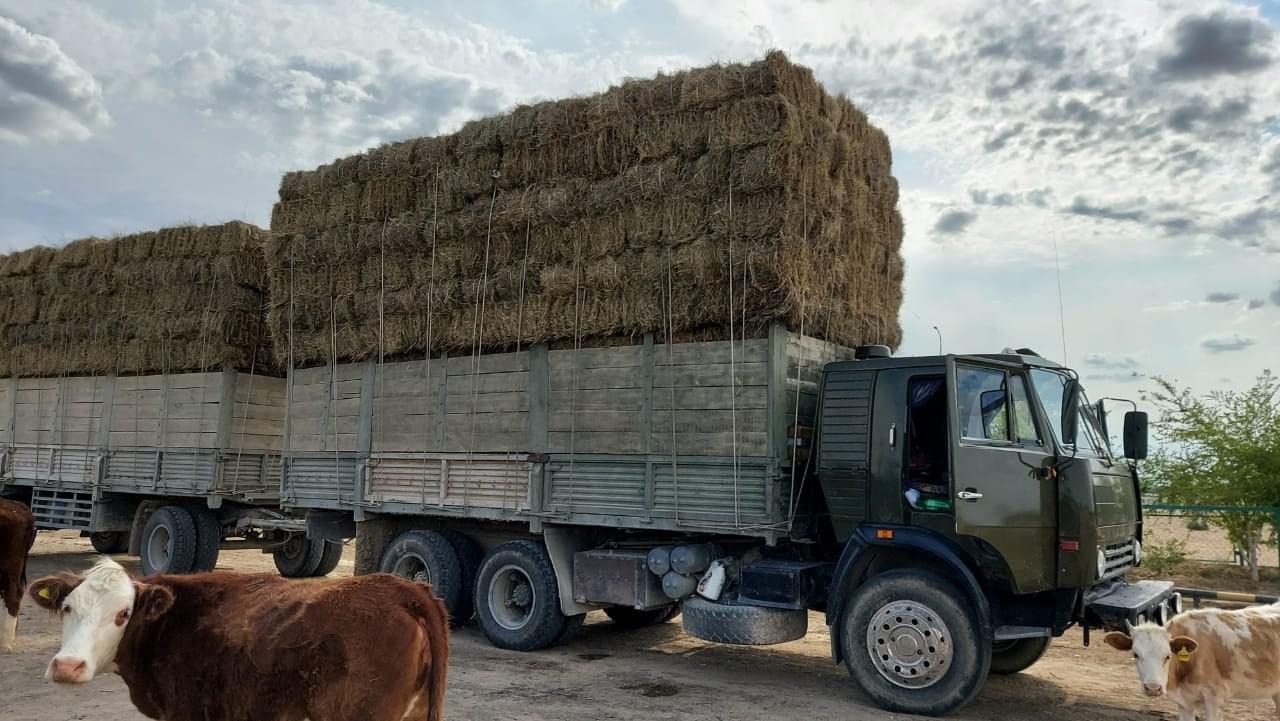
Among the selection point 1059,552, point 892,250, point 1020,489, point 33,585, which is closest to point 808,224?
point 892,250

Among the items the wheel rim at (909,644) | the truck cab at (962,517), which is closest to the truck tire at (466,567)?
the truck cab at (962,517)

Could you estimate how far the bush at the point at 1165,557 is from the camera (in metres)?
13.7

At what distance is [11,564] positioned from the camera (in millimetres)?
8555

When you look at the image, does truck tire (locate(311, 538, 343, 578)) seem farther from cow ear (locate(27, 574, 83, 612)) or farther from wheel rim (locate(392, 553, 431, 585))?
cow ear (locate(27, 574, 83, 612))

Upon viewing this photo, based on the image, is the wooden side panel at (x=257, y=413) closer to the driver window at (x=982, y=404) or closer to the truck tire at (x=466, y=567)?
the truck tire at (x=466, y=567)

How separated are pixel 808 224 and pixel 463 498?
4.45 meters

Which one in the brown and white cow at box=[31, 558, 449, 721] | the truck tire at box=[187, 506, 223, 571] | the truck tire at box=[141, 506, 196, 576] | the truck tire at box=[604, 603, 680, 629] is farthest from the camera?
the truck tire at box=[187, 506, 223, 571]

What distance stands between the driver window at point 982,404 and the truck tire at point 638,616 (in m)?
4.38

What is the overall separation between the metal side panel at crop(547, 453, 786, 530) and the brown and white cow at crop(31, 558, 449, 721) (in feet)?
12.6

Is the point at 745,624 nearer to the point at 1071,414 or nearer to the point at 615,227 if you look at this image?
the point at 1071,414

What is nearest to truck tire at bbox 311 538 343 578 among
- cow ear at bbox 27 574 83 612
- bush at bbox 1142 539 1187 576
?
cow ear at bbox 27 574 83 612

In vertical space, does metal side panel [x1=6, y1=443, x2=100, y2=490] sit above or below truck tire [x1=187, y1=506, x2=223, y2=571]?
above

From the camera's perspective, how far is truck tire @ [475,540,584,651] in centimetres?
877

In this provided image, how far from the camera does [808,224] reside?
812cm
